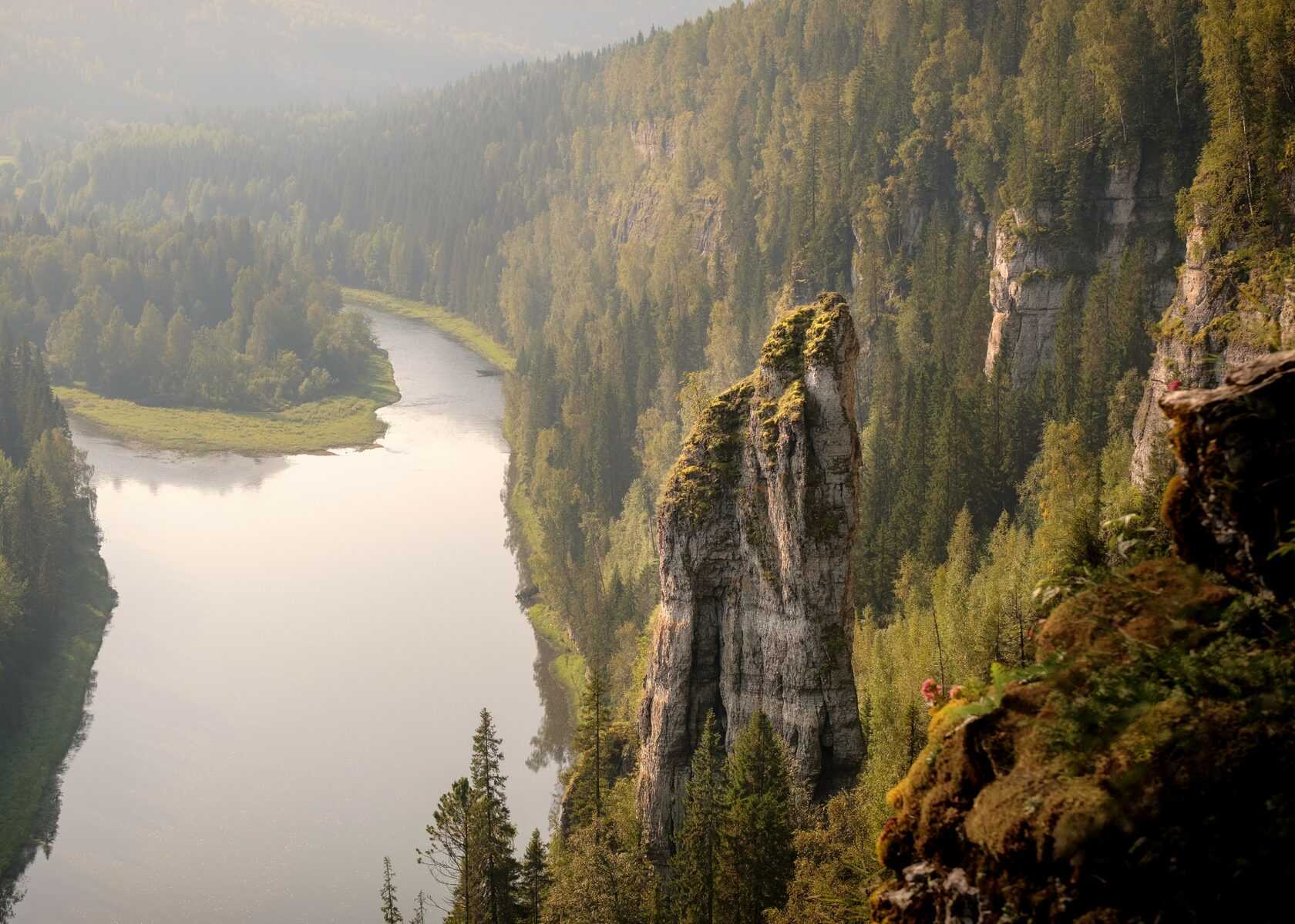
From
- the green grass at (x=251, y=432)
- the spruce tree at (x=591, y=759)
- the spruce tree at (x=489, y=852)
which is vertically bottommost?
the spruce tree at (x=489, y=852)


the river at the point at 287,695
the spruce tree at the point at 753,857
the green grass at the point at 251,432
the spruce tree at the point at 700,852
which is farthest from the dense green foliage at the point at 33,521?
the spruce tree at the point at 753,857

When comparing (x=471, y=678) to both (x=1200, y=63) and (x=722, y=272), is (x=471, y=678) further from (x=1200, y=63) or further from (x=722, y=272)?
(x=722, y=272)

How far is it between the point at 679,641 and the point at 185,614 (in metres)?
78.9

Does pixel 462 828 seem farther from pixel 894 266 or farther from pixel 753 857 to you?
pixel 894 266

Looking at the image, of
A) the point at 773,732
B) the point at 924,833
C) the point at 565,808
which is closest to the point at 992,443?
the point at 565,808

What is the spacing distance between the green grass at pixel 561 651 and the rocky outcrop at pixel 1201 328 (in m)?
44.9

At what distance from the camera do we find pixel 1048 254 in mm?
109250

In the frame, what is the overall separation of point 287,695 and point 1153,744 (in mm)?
94482

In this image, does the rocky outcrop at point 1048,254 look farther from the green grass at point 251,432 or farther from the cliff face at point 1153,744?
the green grass at point 251,432

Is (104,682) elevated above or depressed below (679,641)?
above

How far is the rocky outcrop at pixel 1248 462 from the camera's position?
17.2 meters

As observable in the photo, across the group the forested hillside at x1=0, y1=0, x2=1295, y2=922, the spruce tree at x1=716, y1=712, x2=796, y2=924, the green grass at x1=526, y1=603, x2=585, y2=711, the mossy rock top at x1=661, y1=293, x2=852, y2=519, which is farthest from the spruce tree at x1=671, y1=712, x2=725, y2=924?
the green grass at x1=526, y1=603, x2=585, y2=711

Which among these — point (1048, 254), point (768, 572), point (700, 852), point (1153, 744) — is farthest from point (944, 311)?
point (1153, 744)

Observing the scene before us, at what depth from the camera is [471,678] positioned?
107 meters
